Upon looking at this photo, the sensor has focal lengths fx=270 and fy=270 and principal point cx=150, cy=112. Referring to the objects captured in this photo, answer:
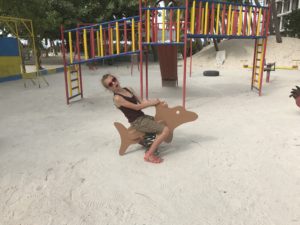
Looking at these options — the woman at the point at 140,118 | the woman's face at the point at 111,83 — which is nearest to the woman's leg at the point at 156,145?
the woman at the point at 140,118

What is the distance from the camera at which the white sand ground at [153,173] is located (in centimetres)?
224

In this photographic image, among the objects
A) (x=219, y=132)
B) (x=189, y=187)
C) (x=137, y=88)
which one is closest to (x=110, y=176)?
(x=189, y=187)

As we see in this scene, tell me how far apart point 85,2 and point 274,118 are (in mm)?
14290

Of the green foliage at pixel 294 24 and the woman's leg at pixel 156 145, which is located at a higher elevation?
the green foliage at pixel 294 24

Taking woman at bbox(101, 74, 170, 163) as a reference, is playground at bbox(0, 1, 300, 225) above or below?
below

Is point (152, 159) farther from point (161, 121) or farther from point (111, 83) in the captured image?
point (111, 83)

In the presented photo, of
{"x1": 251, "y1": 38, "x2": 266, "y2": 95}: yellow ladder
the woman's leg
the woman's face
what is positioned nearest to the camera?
the woman's face

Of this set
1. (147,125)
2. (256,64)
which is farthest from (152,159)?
(256,64)

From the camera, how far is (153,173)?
115 inches

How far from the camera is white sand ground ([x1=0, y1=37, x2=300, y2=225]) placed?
7.36 ft

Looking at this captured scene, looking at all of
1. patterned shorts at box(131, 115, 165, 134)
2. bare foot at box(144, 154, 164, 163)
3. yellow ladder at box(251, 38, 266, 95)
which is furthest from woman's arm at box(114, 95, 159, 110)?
yellow ladder at box(251, 38, 266, 95)

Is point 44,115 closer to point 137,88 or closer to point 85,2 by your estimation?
point 137,88

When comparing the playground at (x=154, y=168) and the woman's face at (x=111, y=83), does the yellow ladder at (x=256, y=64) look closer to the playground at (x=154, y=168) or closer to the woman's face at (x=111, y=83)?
the playground at (x=154, y=168)

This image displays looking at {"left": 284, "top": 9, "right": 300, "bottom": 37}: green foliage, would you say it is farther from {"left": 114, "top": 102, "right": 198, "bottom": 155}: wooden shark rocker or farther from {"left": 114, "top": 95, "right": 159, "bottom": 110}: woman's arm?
{"left": 114, "top": 95, "right": 159, "bottom": 110}: woman's arm
